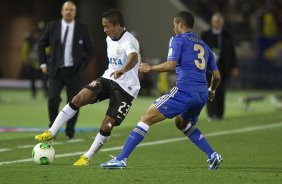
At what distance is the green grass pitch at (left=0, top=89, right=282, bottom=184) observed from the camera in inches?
405

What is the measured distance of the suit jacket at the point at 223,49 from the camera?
A: 20.4m

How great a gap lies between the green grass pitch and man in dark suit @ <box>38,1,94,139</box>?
0.90m

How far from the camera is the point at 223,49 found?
67.7ft

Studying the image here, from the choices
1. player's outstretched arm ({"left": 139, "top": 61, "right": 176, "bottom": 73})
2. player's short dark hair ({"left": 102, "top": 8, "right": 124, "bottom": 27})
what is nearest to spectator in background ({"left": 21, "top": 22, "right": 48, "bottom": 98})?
player's short dark hair ({"left": 102, "top": 8, "right": 124, "bottom": 27})

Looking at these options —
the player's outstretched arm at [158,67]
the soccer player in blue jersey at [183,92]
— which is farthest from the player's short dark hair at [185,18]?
the player's outstretched arm at [158,67]

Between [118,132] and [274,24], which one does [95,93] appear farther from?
[274,24]

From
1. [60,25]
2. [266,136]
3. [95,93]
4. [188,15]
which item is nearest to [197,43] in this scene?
[188,15]

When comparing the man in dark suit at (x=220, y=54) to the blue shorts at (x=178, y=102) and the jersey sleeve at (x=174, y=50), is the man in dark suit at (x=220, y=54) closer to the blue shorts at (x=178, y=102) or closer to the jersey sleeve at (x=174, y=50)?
the blue shorts at (x=178, y=102)

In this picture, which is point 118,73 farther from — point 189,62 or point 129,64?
point 189,62

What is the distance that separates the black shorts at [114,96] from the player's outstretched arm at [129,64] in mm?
340

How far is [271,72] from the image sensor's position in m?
35.0

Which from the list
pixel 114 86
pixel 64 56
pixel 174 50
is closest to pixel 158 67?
pixel 174 50

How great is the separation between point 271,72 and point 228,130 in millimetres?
17303

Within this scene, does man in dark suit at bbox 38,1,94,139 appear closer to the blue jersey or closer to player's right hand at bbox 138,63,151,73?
the blue jersey
